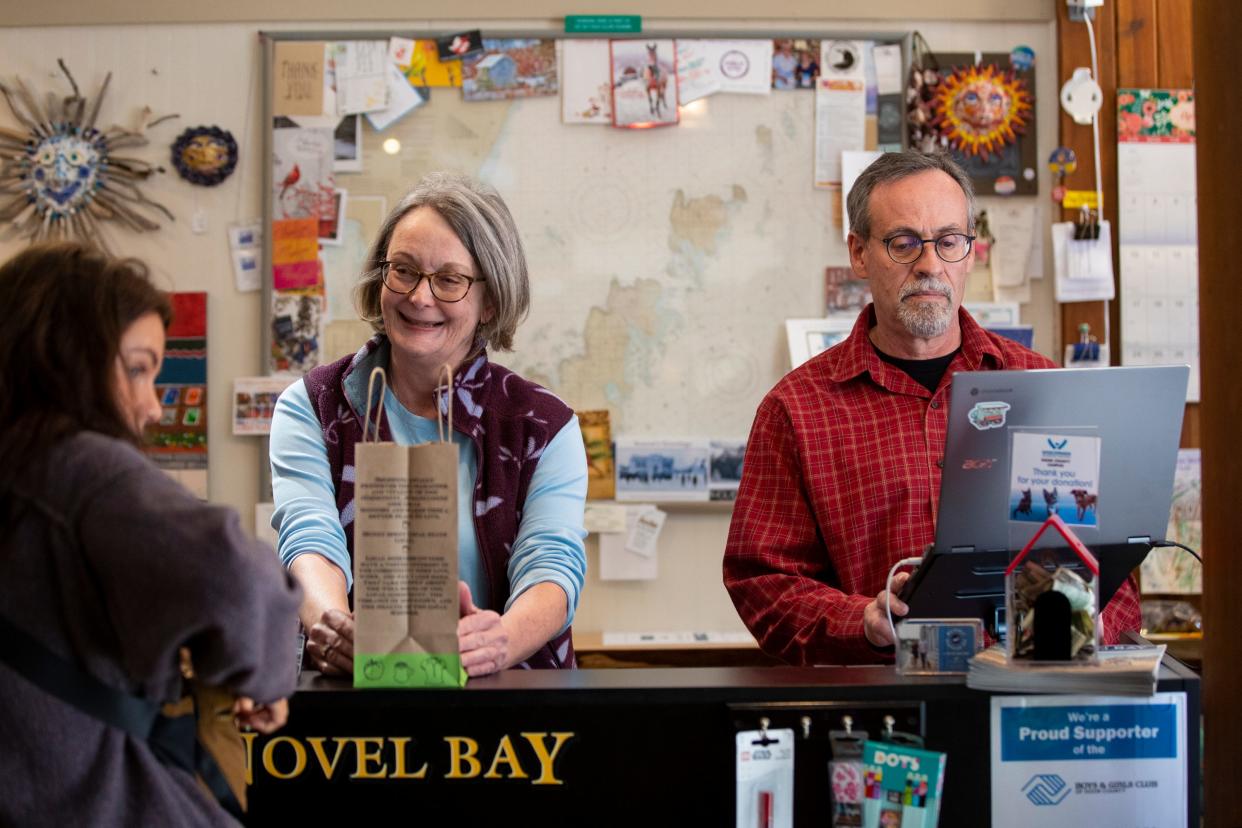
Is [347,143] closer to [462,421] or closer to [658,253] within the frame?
[658,253]

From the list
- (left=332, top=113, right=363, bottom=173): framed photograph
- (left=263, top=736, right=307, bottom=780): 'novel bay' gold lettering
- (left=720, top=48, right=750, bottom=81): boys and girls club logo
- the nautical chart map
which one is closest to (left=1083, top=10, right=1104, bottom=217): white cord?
the nautical chart map

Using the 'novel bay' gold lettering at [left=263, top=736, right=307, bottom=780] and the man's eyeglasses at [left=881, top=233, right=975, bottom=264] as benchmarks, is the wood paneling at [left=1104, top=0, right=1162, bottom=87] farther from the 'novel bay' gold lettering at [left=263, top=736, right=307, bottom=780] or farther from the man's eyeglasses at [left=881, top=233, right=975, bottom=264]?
the 'novel bay' gold lettering at [left=263, top=736, right=307, bottom=780]

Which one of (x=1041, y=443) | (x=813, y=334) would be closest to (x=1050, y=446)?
(x=1041, y=443)

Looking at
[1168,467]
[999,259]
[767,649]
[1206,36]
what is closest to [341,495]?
[767,649]

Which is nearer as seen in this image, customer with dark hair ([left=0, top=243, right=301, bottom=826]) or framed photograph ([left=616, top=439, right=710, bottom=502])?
customer with dark hair ([left=0, top=243, right=301, bottom=826])

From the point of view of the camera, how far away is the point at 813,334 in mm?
3580

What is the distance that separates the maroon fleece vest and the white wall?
5.41 feet

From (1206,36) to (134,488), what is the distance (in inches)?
62.1

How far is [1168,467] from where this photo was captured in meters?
1.51

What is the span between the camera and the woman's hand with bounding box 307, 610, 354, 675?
1.49m

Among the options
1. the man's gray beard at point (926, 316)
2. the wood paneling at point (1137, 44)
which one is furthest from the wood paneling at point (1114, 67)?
the man's gray beard at point (926, 316)

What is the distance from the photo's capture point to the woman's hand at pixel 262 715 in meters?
1.21

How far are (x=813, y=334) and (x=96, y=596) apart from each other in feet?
8.94

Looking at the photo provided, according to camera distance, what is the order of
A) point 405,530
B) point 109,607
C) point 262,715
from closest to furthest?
1. point 109,607
2. point 262,715
3. point 405,530
